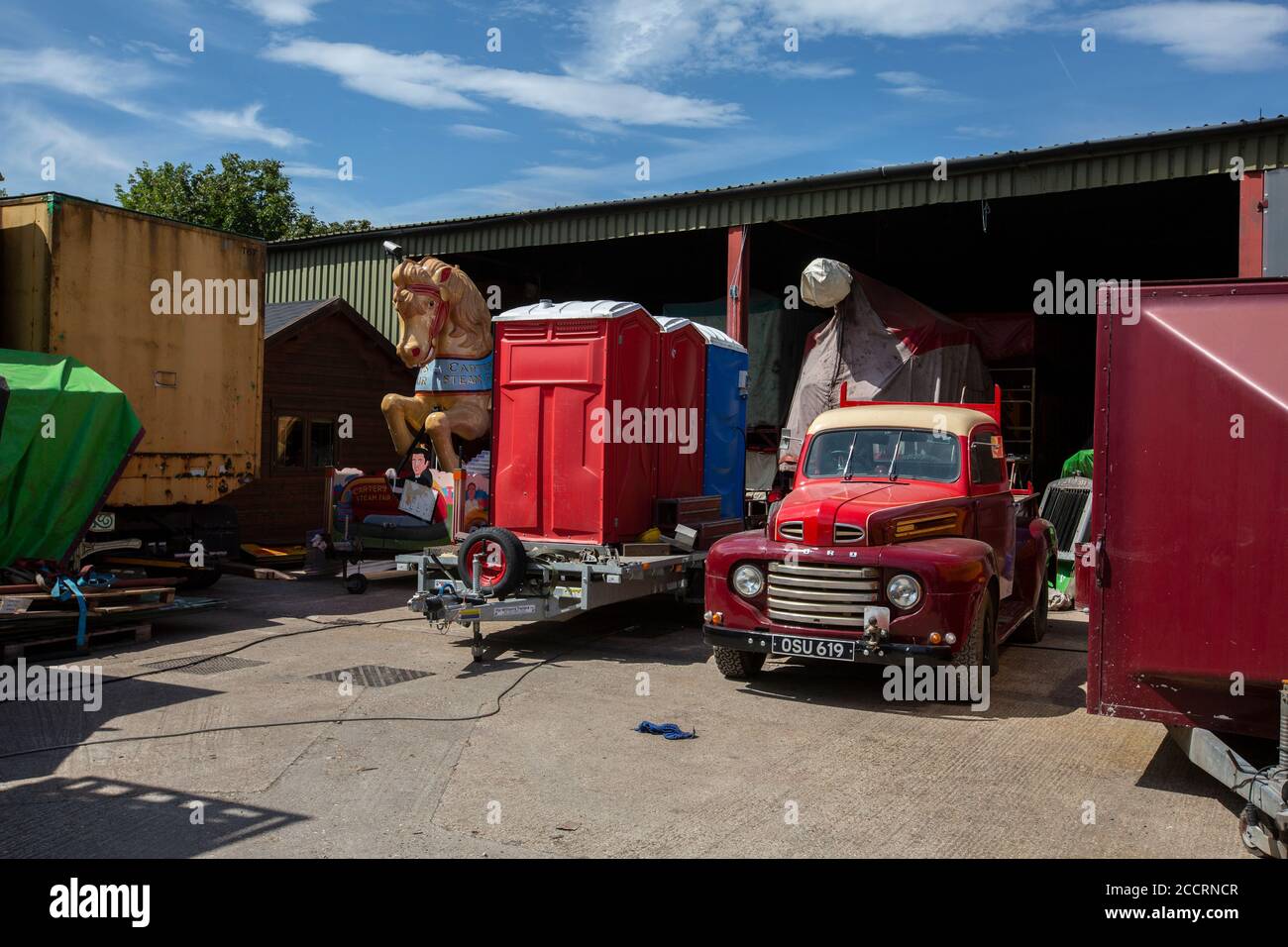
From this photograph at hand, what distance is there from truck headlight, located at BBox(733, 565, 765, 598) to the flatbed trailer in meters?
1.75

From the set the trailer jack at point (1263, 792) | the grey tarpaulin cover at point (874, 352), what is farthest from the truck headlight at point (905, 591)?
the grey tarpaulin cover at point (874, 352)

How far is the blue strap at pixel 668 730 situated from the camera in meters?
7.09

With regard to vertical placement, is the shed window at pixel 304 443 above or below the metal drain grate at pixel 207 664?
above

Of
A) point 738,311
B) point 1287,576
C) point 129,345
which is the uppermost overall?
point 738,311

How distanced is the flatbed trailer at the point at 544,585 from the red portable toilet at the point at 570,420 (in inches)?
15.0

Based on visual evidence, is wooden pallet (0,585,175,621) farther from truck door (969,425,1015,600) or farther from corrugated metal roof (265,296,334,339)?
corrugated metal roof (265,296,334,339)

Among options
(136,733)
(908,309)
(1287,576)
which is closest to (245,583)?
(136,733)

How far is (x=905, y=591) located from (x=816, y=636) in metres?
0.74

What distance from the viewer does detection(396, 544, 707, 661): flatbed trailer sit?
31.5 feet

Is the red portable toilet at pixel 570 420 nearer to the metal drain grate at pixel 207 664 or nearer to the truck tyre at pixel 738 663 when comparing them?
the truck tyre at pixel 738 663

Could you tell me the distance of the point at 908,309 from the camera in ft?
59.7

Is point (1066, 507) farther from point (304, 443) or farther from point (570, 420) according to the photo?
point (304, 443)
